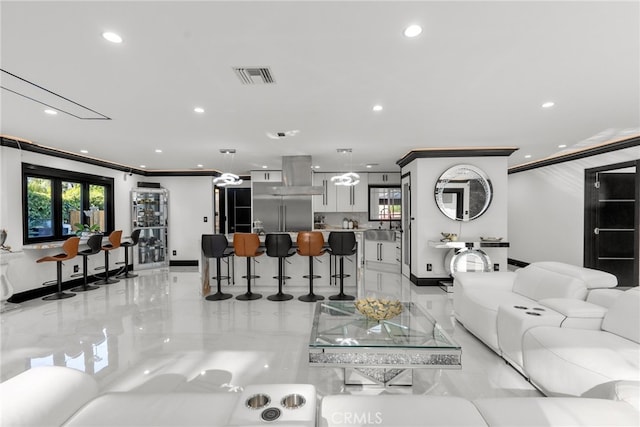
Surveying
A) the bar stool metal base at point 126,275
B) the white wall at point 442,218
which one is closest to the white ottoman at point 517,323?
the white wall at point 442,218

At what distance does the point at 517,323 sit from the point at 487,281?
4.35 feet

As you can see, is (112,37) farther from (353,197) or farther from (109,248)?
(353,197)

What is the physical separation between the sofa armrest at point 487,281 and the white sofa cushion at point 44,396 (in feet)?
11.9

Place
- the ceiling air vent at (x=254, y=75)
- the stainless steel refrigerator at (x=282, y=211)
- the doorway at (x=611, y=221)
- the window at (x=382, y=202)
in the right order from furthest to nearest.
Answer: the window at (x=382, y=202)
the stainless steel refrigerator at (x=282, y=211)
the doorway at (x=611, y=221)
the ceiling air vent at (x=254, y=75)

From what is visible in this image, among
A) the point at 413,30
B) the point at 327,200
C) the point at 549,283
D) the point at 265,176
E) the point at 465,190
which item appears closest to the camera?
the point at 413,30

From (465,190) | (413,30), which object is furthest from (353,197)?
(413,30)

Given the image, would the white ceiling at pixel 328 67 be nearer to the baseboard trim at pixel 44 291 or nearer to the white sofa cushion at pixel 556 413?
the white sofa cushion at pixel 556 413

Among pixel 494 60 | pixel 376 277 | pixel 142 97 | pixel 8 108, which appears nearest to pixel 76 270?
pixel 8 108

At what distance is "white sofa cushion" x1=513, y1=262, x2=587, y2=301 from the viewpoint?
2.99 m

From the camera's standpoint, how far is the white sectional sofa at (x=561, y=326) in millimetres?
1972

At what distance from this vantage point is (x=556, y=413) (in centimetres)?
137

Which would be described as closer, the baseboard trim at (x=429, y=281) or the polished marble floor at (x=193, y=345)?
the polished marble floor at (x=193, y=345)

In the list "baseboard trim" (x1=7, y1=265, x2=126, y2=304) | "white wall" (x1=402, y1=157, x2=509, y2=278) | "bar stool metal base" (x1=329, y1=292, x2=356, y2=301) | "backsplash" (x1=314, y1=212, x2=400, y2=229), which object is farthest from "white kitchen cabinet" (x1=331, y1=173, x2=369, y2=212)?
"baseboard trim" (x1=7, y1=265, x2=126, y2=304)

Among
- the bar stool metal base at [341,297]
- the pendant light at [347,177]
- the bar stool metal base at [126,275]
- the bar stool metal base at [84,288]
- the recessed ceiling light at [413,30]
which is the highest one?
the recessed ceiling light at [413,30]
